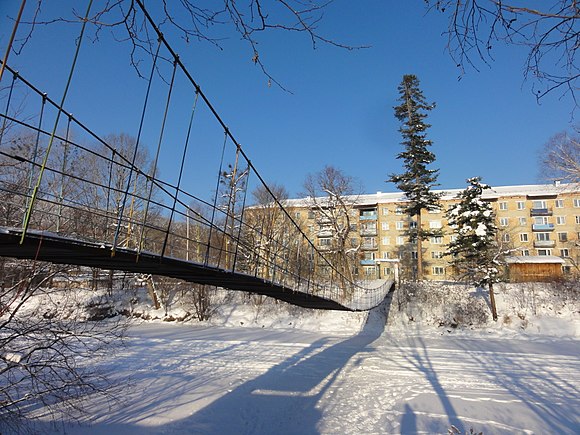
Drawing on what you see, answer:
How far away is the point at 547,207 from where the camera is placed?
27.6 meters

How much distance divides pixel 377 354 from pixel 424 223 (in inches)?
823

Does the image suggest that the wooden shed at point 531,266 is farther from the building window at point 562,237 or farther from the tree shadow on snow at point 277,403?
the tree shadow on snow at point 277,403

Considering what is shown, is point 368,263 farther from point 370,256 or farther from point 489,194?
point 489,194

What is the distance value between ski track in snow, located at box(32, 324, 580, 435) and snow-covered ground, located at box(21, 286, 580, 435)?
27mm

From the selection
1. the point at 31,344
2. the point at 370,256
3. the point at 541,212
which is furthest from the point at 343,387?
the point at 541,212

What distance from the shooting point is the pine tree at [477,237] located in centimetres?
1419

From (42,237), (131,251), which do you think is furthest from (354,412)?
(42,237)

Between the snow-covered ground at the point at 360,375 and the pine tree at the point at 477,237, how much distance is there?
1.44m

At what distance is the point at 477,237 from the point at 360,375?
28.1ft

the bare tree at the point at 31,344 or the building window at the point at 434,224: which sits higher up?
the building window at the point at 434,224

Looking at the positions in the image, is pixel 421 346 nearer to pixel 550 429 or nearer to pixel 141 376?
pixel 550 429

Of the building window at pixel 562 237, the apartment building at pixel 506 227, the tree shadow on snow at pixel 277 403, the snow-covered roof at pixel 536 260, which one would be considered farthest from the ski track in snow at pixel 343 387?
the building window at pixel 562 237

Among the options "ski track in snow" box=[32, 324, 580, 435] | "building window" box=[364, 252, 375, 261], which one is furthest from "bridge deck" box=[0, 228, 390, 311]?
"building window" box=[364, 252, 375, 261]

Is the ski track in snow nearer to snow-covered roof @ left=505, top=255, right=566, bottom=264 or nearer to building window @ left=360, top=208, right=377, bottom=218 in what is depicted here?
snow-covered roof @ left=505, top=255, right=566, bottom=264
